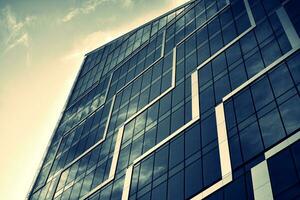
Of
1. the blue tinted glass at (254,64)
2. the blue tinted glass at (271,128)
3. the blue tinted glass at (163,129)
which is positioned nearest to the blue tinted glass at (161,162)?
the blue tinted glass at (163,129)

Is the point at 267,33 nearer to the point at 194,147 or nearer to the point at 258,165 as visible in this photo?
the point at 194,147

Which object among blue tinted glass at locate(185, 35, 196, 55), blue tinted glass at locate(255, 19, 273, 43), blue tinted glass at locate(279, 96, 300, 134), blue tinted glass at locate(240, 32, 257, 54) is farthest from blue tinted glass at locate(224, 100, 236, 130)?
blue tinted glass at locate(185, 35, 196, 55)

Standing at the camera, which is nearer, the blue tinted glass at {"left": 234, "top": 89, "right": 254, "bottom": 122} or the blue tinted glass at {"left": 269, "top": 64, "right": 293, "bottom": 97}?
the blue tinted glass at {"left": 269, "top": 64, "right": 293, "bottom": 97}

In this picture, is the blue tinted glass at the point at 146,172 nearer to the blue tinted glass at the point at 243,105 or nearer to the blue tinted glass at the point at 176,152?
the blue tinted glass at the point at 176,152

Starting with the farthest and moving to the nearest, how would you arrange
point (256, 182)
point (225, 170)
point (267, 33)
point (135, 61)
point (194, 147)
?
point (135, 61) → point (267, 33) → point (194, 147) → point (225, 170) → point (256, 182)

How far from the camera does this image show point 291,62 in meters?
34.3

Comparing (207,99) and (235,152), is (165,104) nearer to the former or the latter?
(207,99)

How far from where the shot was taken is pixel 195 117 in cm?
3994

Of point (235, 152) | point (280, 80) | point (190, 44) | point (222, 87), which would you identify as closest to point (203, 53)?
point (190, 44)

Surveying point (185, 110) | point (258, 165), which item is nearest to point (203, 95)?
point (185, 110)

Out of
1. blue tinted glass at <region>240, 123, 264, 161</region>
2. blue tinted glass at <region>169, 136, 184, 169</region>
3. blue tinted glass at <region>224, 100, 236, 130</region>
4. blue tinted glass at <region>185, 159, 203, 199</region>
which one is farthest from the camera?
blue tinted glass at <region>169, 136, 184, 169</region>

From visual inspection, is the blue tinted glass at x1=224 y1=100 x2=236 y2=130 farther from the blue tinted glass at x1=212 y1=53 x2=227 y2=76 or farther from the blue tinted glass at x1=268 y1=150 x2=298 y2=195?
the blue tinted glass at x1=268 y1=150 x2=298 y2=195

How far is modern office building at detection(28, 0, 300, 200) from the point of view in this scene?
3012 centimetres

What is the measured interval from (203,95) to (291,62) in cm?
1023
